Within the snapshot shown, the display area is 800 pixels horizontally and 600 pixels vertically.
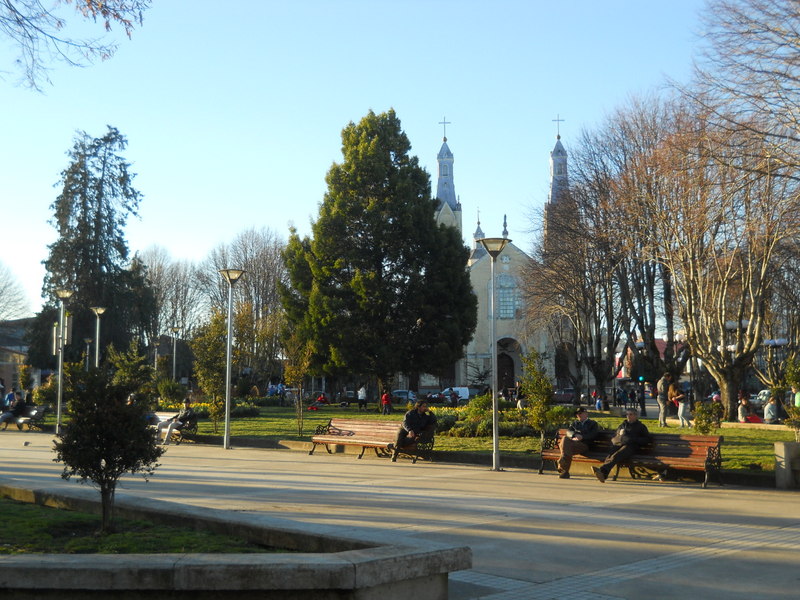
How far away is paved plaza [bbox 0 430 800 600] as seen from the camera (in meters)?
7.11

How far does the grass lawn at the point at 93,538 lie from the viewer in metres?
7.13

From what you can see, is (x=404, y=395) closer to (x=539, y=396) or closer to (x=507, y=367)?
(x=507, y=367)

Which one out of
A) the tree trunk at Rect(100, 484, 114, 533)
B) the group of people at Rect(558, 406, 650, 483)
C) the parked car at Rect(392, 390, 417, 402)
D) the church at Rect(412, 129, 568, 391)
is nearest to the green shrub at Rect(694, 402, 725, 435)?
the group of people at Rect(558, 406, 650, 483)

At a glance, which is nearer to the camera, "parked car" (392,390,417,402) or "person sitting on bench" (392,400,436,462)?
"person sitting on bench" (392,400,436,462)

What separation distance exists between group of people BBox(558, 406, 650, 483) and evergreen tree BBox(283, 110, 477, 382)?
25.5 metres

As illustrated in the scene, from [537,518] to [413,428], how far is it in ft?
28.2

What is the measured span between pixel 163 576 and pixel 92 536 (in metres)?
2.51

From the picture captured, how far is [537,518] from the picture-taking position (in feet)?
34.3

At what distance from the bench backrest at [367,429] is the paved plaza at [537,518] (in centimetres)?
116

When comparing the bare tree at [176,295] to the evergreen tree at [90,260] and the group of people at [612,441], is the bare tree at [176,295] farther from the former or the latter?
the group of people at [612,441]

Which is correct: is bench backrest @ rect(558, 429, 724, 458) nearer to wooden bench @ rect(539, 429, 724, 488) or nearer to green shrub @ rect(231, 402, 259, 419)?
wooden bench @ rect(539, 429, 724, 488)

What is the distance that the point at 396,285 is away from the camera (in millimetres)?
43188

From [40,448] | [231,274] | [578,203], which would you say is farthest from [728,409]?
[40,448]

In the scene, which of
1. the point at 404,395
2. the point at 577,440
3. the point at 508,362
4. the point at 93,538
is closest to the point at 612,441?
the point at 577,440
